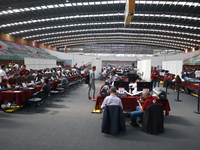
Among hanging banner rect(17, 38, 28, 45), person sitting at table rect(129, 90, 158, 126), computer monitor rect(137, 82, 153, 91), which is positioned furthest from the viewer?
hanging banner rect(17, 38, 28, 45)

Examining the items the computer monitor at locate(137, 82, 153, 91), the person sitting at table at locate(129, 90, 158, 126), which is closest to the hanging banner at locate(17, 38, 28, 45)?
the computer monitor at locate(137, 82, 153, 91)

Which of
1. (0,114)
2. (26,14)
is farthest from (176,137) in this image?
(26,14)

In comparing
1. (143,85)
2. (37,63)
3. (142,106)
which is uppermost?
(37,63)

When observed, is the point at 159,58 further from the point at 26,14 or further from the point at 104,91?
the point at 104,91

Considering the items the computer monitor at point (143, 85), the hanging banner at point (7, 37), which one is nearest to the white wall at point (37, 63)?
the hanging banner at point (7, 37)

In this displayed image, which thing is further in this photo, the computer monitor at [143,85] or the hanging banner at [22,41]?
the hanging banner at [22,41]

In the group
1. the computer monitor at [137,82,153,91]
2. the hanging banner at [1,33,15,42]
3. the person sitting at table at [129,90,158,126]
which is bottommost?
the person sitting at table at [129,90,158,126]

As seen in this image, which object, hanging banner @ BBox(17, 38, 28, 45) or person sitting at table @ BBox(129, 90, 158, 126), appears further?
hanging banner @ BBox(17, 38, 28, 45)

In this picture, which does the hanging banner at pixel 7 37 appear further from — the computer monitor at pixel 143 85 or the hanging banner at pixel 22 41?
the computer monitor at pixel 143 85

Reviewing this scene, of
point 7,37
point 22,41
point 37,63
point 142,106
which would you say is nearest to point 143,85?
point 142,106

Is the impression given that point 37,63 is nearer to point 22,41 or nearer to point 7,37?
point 7,37

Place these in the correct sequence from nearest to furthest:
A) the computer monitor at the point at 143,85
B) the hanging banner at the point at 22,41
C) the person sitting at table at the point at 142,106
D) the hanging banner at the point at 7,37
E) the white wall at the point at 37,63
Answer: the person sitting at table at the point at 142,106 < the computer monitor at the point at 143,85 < the white wall at the point at 37,63 < the hanging banner at the point at 7,37 < the hanging banner at the point at 22,41

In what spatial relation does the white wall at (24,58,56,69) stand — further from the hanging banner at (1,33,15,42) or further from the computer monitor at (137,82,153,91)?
the computer monitor at (137,82,153,91)

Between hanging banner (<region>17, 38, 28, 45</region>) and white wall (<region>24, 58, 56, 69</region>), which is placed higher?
hanging banner (<region>17, 38, 28, 45</region>)
